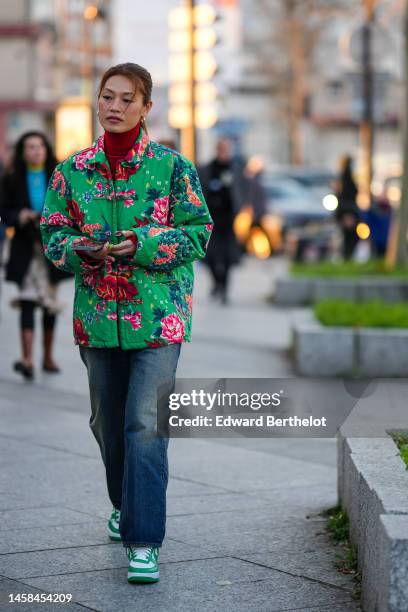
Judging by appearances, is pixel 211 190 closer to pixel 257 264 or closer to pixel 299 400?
pixel 257 264

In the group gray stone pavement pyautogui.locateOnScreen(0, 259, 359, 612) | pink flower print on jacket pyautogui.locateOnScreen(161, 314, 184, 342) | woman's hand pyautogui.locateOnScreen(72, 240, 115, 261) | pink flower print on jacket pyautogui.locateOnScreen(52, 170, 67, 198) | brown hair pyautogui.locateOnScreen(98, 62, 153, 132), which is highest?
brown hair pyautogui.locateOnScreen(98, 62, 153, 132)

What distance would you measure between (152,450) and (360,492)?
2.42 feet

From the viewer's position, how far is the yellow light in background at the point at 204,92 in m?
21.2

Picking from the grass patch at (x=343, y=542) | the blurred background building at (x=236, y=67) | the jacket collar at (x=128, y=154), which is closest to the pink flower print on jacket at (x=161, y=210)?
the jacket collar at (x=128, y=154)

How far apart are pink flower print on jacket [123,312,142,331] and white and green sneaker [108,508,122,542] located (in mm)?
922

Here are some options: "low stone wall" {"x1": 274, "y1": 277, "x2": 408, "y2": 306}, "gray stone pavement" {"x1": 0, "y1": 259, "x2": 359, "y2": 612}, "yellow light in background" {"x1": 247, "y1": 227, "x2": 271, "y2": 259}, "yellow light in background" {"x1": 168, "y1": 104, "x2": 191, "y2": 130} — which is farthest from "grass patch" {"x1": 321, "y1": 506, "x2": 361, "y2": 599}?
"yellow light in background" {"x1": 247, "y1": 227, "x2": 271, "y2": 259}

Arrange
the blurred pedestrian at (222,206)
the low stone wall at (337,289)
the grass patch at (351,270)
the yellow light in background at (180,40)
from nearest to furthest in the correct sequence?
the low stone wall at (337,289) < the grass patch at (351,270) < the blurred pedestrian at (222,206) < the yellow light in background at (180,40)

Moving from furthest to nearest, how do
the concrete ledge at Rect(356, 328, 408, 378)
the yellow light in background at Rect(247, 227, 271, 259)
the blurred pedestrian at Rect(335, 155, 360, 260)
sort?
the yellow light in background at Rect(247, 227, 271, 259)
the blurred pedestrian at Rect(335, 155, 360, 260)
the concrete ledge at Rect(356, 328, 408, 378)

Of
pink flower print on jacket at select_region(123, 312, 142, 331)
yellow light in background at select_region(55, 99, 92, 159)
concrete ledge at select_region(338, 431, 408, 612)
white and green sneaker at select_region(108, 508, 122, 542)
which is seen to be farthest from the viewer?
yellow light in background at select_region(55, 99, 92, 159)

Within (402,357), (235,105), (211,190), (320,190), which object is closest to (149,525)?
(402,357)

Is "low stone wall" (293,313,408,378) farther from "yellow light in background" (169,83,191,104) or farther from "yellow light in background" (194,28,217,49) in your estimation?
"yellow light in background" (169,83,191,104)

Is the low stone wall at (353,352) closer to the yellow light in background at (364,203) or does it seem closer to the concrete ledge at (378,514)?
the concrete ledge at (378,514)

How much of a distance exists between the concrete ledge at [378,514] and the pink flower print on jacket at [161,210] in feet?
3.66

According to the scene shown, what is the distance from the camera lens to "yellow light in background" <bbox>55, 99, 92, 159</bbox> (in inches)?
1252
